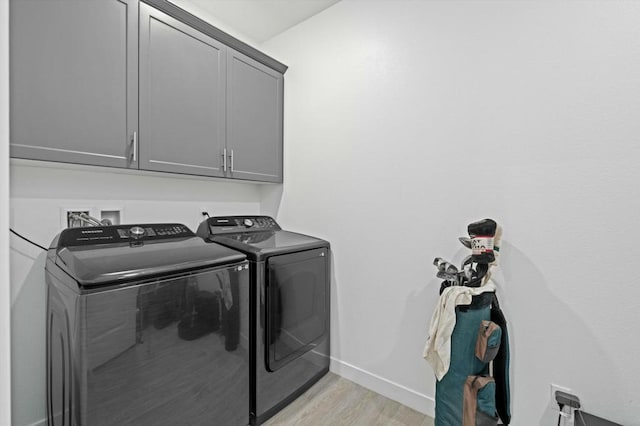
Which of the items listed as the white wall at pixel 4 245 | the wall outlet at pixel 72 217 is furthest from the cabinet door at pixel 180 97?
the white wall at pixel 4 245

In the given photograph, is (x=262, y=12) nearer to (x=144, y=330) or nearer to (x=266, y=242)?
(x=266, y=242)

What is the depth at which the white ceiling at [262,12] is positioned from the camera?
213cm

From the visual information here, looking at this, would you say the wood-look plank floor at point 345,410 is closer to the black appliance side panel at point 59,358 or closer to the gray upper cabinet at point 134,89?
the black appliance side panel at point 59,358

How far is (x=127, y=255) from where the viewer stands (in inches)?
50.4

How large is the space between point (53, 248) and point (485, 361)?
6.91 ft

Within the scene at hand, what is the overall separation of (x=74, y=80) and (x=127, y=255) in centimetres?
84

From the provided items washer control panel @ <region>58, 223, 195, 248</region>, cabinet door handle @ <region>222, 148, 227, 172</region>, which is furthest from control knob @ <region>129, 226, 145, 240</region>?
cabinet door handle @ <region>222, 148, 227, 172</region>

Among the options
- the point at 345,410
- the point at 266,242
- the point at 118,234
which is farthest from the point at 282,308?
the point at 118,234

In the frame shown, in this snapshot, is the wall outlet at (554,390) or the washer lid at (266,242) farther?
the washer lid at (266,242)

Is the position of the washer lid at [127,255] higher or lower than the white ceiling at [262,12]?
lower

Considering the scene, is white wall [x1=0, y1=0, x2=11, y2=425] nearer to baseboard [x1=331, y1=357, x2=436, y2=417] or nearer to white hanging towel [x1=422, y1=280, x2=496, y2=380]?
white hanging towel [x1=422, y1=280, x2=496, y2=380]

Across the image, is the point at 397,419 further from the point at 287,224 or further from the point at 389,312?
the point at 287,224

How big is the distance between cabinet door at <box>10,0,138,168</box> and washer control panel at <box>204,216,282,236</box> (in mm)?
656

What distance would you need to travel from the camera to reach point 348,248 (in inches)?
82.4
